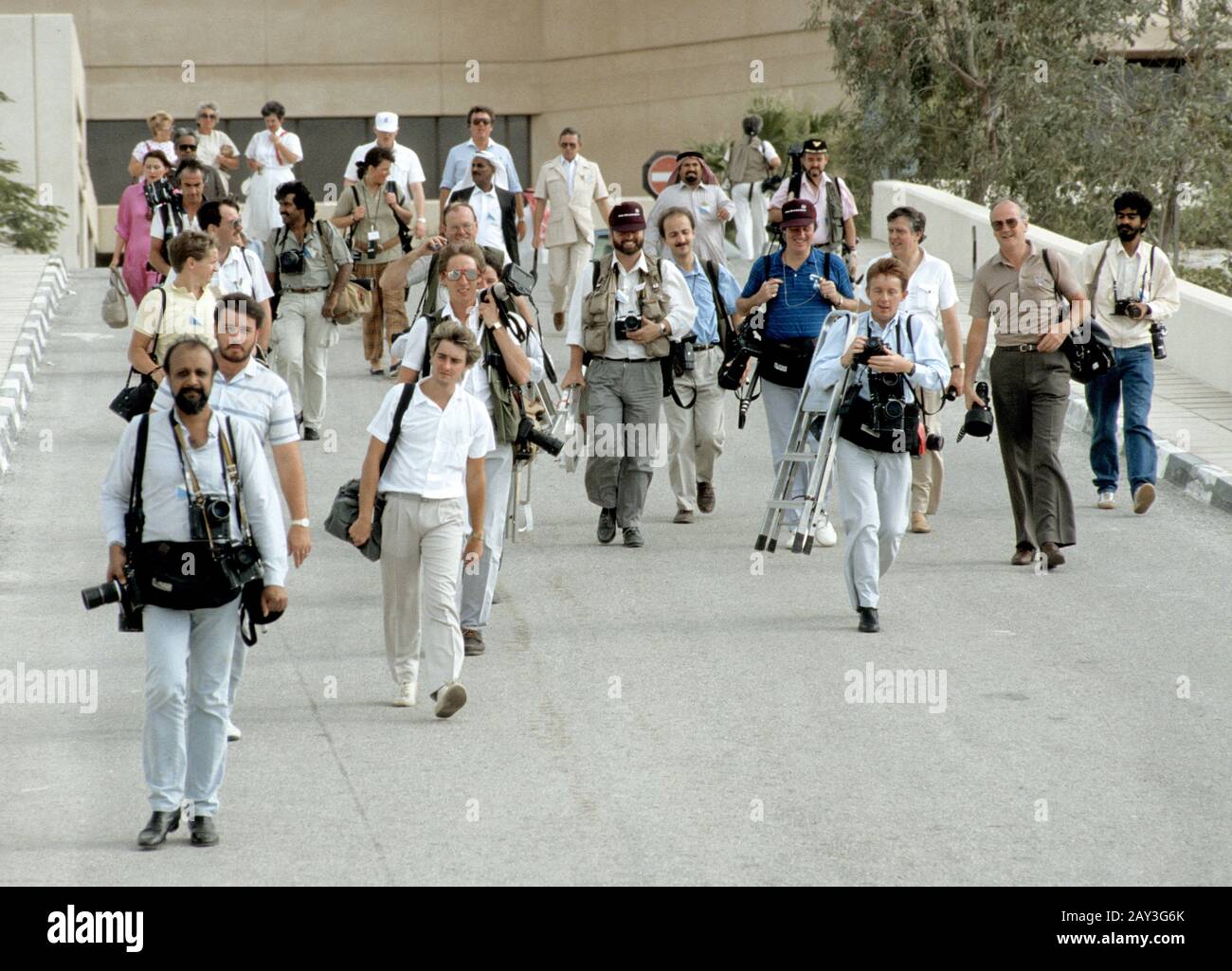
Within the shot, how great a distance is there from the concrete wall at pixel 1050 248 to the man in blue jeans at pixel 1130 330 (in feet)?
1.61

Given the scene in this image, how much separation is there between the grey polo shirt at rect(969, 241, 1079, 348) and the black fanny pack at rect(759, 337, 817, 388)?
1043 millimetres

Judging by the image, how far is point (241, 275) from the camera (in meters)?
13.0

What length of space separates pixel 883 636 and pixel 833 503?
364 cm

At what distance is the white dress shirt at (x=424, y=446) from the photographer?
872 centimetres

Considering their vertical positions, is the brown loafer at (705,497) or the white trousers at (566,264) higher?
the white trousers at (566,264)

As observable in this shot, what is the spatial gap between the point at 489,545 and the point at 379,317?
8107 mm

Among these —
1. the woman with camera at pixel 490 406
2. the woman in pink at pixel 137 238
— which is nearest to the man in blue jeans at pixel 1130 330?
the woman with camera at pixel 490 406

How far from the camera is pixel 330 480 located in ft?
45.3

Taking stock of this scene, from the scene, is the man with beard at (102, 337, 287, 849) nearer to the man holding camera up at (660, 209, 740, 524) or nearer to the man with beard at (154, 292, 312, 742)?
the man with beard at (154, 292, 312, 742)

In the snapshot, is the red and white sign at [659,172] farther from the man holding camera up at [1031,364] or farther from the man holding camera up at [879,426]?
the man holding camera up at [879,426]

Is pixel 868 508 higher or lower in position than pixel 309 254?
lower

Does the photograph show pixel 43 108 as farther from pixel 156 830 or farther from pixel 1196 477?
pixel 156 830

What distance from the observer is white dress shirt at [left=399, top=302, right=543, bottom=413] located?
949 centimetres

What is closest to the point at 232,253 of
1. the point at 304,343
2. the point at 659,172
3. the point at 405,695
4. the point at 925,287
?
the point at 304,343
